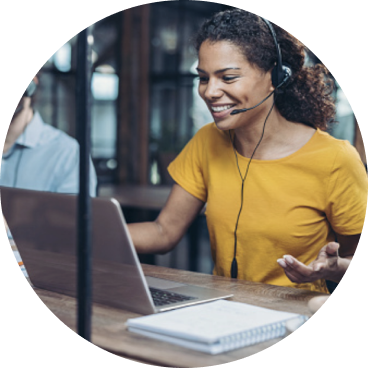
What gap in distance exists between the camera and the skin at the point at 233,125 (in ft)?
5.27

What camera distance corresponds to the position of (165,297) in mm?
1230

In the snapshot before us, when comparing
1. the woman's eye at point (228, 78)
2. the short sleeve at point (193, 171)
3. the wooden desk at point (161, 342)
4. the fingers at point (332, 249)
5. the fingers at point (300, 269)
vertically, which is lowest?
the wooden desk at point (161, 342)

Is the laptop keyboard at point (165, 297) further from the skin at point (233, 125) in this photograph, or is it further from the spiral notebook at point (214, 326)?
the skin at point (233, 125)

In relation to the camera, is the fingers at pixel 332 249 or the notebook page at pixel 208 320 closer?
the notebook page at pixel 208 320

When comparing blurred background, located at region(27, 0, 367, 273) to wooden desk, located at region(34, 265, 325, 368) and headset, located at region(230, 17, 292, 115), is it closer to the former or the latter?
headset, located at region(230, 17, 292, 115)

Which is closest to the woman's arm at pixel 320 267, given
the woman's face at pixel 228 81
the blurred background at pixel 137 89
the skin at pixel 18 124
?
the woman's face at pixel 228 81

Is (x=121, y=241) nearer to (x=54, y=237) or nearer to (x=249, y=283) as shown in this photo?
(x=54, y=237)

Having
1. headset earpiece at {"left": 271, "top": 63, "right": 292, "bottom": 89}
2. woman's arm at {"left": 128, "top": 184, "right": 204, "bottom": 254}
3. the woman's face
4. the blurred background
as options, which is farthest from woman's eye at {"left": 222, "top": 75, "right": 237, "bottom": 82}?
the blurred background

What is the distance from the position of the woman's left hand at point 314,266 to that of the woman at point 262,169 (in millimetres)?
213

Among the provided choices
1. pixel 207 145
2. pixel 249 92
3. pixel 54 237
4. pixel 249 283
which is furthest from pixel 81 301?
pixel 207 145


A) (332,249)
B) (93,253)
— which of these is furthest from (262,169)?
(93,253)

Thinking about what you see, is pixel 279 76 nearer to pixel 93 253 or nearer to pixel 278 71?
pixel 278 71

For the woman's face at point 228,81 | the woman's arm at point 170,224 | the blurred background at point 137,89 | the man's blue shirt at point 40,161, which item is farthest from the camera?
the blurred background at point 137,89

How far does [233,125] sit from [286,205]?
0.27 metres
